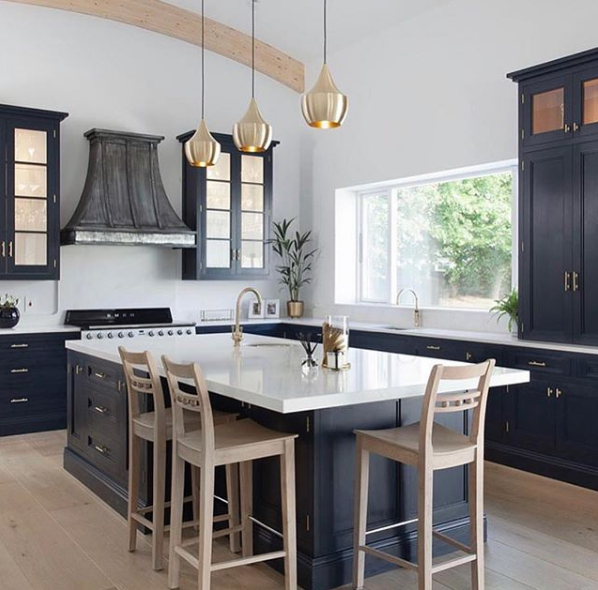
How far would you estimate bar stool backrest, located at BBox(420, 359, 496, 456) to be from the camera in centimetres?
266

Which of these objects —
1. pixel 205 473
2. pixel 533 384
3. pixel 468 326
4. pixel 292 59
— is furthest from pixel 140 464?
pixel 292 59

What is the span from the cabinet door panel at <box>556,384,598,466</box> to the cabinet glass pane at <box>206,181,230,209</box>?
384 centimetres

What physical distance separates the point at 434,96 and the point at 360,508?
429cm

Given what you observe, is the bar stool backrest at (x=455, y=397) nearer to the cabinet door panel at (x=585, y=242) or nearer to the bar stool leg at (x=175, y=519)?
the bar stool leg at (x=175, y=519)

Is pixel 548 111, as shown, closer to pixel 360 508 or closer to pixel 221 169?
pixel 360 508

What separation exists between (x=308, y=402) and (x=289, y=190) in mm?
5579

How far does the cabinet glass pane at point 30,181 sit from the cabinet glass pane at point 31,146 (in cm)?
7

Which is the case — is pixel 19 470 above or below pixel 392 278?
below

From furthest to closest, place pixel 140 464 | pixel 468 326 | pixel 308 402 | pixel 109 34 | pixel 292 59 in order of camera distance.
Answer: pixel 292 59 → pixel 109 34 → pixel 468 326 → pixel 140 464 → pixel 308 402

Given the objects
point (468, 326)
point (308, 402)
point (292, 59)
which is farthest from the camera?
point (292, 59)

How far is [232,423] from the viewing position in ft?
10.2

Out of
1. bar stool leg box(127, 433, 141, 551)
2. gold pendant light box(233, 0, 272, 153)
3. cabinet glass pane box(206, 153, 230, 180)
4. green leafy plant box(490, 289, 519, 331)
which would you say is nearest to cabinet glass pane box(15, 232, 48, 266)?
cabinet glass pane box(206, 153, 230, 180)

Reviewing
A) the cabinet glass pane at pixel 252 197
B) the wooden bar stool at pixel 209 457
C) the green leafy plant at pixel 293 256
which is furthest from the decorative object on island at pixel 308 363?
the green leafy plant at pixel 293 256

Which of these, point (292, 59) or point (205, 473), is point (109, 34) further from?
point (205, 473)
